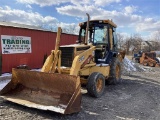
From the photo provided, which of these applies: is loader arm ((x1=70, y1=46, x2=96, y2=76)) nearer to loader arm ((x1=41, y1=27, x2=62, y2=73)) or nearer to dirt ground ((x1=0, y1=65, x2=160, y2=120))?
loader arm ((x1=41, y1=27, x2=62, y2=73))

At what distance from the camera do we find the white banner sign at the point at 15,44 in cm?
1014

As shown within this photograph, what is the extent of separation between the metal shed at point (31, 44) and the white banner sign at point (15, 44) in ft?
0.37

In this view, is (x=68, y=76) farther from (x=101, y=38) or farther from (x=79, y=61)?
(x=101, y=38)

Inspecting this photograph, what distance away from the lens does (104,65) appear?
25.5 ft

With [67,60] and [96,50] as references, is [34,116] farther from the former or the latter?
[96,50]

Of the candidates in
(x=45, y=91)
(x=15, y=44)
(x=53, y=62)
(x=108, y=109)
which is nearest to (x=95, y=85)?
(x=108, y=109)

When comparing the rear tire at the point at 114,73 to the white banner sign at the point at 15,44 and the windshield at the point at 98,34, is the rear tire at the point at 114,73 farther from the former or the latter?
the white banner sign at the point at 15,44

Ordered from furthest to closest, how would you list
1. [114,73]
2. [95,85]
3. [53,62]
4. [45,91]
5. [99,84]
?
1. [114,73]
2. [99,84]
3. [95,85]
4. [53,62]
5. [45,91]

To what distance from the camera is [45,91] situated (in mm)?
5691

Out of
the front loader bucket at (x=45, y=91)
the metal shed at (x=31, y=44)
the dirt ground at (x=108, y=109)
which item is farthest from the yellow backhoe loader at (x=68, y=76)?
the metal shed at (x=31, y=44)

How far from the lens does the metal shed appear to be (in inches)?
403

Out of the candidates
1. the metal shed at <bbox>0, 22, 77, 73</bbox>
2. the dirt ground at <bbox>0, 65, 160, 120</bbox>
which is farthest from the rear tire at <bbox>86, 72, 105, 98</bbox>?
the metal shed at <bbox>0, 22, 77, 73</bbox>

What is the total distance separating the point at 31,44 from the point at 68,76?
23.3ft

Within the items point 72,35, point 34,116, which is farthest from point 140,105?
point 72,35
